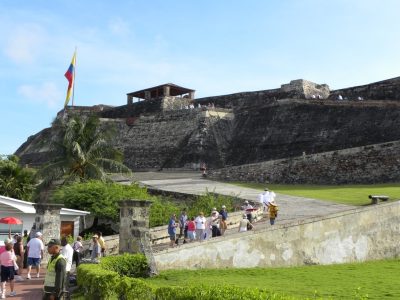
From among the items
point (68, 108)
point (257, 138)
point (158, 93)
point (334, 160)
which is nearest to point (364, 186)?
point (334, 160)

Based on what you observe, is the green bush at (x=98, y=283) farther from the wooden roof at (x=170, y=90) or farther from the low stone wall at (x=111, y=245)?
the wooden roof at (x=170, y=90)

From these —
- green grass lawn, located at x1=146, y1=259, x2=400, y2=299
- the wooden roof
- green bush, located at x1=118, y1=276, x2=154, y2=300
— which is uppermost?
the wooden roof

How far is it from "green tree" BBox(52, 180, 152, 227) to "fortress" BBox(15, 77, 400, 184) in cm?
417

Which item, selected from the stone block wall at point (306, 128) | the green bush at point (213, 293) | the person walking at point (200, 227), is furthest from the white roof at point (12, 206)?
the stone block wall at point (306, 128)

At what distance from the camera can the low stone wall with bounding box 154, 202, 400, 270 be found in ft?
39.0

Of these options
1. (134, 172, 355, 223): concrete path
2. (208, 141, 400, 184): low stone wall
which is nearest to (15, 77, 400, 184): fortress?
(208, 141, 400, 184): low stone wall

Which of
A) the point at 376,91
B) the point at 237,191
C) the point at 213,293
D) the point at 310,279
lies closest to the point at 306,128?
the point at 376,91

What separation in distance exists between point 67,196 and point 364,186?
12641 mm

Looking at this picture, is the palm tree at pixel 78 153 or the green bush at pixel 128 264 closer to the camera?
the green bush at pixel 128 264

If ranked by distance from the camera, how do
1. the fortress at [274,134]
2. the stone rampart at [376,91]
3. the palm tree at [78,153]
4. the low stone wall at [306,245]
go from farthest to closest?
the stone rampart at [376,91]
the fortress at [274,134]
the palm tree at [78,153]
the low stone wall at [306,245]

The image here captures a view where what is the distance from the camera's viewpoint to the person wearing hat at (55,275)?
21.7 feet

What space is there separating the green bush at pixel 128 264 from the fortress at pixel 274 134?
15.7 metres

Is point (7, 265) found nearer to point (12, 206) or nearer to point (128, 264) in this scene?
point (128, 264)

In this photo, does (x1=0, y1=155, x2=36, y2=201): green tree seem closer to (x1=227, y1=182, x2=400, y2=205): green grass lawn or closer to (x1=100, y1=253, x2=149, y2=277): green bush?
(x1=227, y1=182, x2=400, y2=205): green grass lawn
